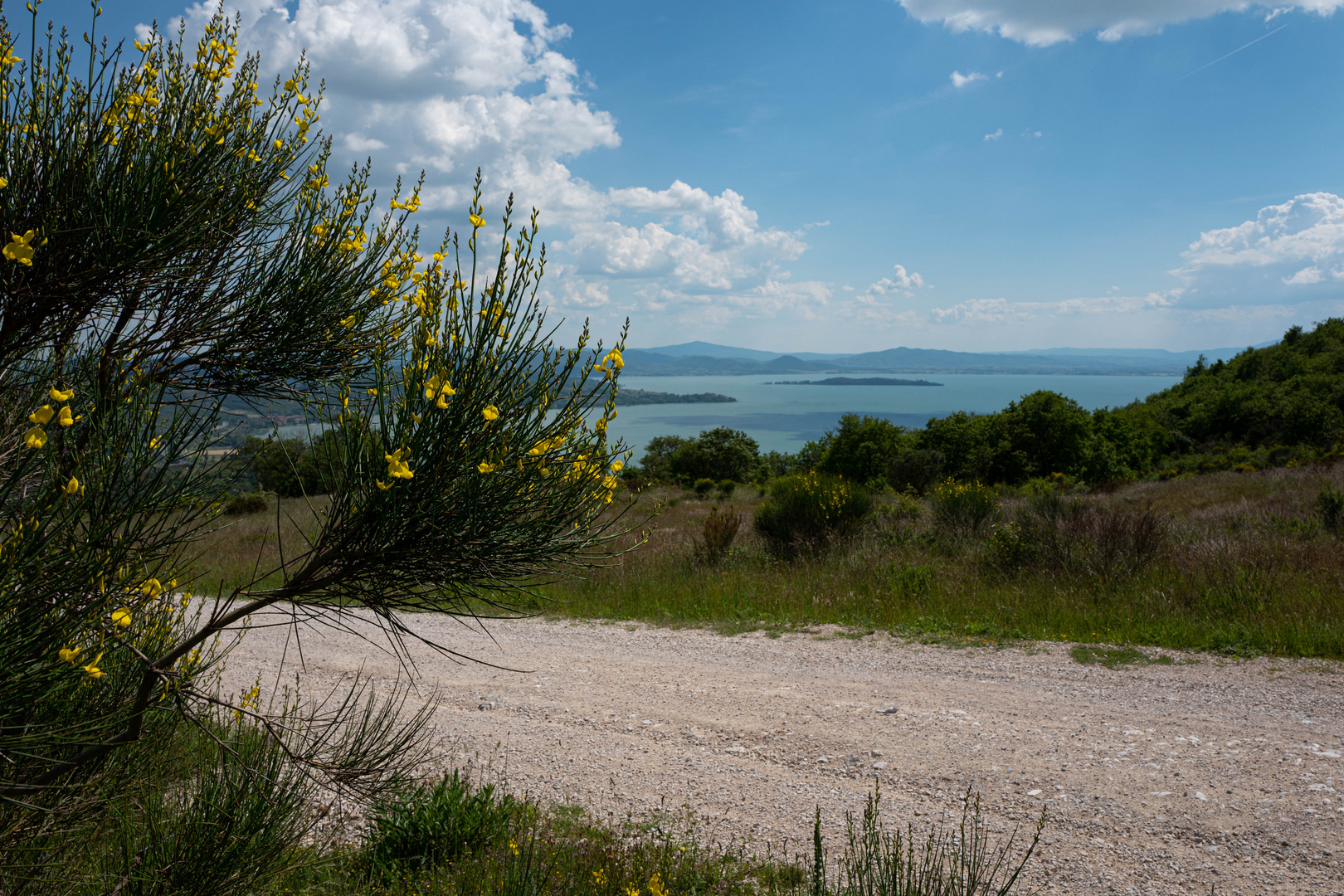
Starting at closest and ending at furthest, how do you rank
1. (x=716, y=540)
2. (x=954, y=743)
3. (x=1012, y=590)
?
(x=954, y=743)
(x=1012, y=590)
(x=716, y=540)

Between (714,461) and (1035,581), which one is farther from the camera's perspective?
(714,461)

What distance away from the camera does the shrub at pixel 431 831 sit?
3943 millimetres

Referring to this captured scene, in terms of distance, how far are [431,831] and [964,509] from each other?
11957 mm

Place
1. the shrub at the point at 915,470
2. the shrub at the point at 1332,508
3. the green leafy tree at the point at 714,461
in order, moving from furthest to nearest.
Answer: the green leafy tree at the point at 714,461 → the shrub at the point at 915,470 → the shrub at the point at 1332,508

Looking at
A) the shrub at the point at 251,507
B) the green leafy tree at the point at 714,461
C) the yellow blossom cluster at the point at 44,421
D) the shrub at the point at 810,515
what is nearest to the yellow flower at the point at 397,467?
the yellow blossom cluster at the point at 44,421

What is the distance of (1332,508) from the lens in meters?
11.2

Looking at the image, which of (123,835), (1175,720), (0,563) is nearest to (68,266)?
(0,563)

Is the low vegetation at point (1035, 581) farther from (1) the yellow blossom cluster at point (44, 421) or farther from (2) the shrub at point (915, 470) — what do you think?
(2) the shrub at point (915, 470)

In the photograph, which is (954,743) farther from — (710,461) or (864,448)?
(710,461)

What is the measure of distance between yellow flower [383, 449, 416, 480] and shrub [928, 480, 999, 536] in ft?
40.7

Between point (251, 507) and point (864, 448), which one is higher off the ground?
point (864, 448)

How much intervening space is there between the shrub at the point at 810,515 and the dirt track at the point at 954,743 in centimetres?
423

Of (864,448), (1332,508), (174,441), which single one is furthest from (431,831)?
(864,448)

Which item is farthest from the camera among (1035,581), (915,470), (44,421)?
(915,470)
